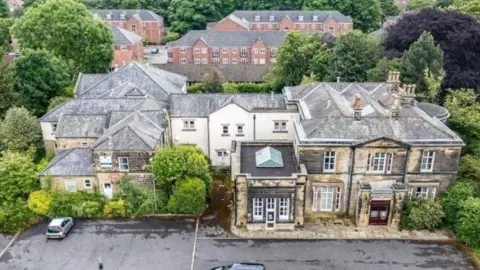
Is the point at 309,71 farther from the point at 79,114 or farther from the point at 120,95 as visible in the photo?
the point at 79,114

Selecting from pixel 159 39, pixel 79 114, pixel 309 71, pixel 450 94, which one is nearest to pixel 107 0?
pixel 159 39

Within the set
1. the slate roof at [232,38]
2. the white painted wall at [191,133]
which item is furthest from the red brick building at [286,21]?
the white painted wall at [191,133]

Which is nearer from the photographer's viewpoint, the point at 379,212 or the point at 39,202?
the point at 379,212

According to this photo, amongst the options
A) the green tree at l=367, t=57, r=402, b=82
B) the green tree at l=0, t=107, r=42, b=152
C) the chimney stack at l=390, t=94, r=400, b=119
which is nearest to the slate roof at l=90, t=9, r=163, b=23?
the green tree at l=0, t=107, r=42, b=152

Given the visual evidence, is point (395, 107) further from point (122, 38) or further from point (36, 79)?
point (122, 38)

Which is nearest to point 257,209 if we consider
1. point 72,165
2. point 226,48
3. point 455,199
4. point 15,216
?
point 455,199
